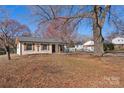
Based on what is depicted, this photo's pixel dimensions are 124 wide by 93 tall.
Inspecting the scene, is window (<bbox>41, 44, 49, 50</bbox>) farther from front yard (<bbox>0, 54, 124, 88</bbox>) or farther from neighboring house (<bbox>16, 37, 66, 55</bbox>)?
front yard (<bbox>0, 54, 124, 88</bbox>)


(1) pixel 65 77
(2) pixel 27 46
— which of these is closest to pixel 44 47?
(2) pixel 27 46

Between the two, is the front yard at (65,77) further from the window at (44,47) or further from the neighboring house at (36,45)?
the window at (44,47)

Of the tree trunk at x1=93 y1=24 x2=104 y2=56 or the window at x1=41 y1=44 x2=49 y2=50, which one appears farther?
the window at x1=41 y1=44 x2=49 y2=50

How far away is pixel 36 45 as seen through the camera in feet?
95.7

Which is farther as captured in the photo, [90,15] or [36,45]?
[36,45]

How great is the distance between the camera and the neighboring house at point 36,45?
1088 inches

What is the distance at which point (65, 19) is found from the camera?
1708cm

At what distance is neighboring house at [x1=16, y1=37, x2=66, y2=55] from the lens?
27625 millimetres

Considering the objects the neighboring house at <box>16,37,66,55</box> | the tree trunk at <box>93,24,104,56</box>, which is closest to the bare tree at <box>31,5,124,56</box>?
the tree trunk at <box>93,24,104,56</box>

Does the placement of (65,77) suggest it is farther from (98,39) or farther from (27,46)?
(27,46)

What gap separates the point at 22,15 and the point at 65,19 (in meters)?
3.31
